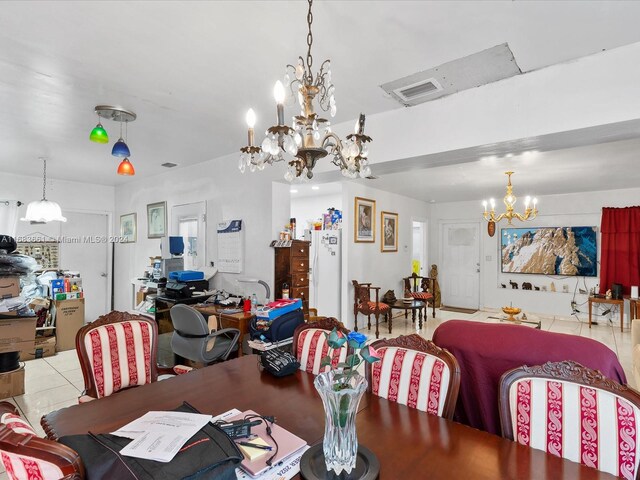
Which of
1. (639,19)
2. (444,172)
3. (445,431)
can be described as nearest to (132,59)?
(445,431)

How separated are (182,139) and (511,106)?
9.66 feet

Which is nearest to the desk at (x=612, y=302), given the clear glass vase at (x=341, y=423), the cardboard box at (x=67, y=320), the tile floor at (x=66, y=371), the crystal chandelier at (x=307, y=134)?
the tile floor at (x=66, y=371)

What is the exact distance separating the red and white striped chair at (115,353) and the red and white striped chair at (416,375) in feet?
4.64

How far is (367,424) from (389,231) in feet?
18.0

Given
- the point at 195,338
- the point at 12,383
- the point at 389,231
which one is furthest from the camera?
the point at 389,231

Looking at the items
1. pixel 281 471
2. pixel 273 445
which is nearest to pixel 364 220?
pixel 273 445

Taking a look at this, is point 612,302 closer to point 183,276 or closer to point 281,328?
point 281,328

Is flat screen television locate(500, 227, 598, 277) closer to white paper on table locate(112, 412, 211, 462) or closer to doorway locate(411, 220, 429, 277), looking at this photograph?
doorway locate(411, 220, 429, 277)

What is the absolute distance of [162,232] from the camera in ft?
16.7

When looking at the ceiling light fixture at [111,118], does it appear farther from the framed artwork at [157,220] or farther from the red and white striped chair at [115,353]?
the framed artwork at [157,220]

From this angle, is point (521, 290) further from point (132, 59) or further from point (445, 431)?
point (132, 59)

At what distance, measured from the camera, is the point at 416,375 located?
5.21ft

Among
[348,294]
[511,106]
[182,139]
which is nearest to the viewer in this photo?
[511,106]

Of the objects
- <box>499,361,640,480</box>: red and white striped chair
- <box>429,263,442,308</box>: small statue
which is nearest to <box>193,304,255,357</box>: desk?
<box>499,361,640,480</box>: red and white striped chair
